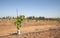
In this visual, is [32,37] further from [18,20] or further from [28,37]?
[18,20]

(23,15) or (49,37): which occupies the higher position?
(23,15)

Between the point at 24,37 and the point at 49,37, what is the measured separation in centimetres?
386

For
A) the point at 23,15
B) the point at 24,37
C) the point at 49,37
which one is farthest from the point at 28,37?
the point at 23,15

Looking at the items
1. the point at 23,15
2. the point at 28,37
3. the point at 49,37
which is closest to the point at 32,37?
the point at 28,37

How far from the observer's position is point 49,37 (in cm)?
2316

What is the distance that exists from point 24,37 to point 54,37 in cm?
466

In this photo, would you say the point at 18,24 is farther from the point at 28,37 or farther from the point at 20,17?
the point at 28,37

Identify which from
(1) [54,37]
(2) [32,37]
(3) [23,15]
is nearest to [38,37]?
(2) [32,37]

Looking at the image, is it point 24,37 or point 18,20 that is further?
point 18,20

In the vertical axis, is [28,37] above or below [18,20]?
below

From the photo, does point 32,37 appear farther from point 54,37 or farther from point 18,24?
point 18,24

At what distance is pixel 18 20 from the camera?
28.3 m

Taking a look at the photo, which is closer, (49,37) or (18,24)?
(49,37)

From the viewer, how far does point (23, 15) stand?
90.6 ft
